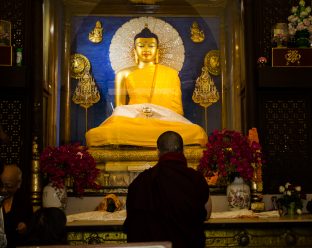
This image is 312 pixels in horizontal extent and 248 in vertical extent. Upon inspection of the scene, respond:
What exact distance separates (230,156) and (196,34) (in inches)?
84.8

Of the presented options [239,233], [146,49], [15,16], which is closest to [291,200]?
[239,233]

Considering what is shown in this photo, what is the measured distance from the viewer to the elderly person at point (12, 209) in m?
3.48

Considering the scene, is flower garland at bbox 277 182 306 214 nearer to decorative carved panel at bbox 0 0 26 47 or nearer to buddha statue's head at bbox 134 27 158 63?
buddha statue's head at bbox 134 27 158 63

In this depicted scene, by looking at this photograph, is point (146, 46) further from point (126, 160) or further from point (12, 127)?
point (12, 127)

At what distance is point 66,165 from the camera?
5.13m

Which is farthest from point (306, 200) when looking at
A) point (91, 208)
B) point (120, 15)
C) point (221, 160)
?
point (120, 15)

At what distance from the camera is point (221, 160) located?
513 centimetres

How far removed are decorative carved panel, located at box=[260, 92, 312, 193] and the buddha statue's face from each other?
160 cm

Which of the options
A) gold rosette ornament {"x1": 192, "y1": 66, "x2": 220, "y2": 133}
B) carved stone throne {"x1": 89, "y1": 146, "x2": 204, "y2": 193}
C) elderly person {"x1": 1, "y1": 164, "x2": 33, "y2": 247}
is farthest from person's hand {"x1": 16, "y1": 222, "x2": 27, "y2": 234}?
gold rosette ornament {"x1": 192, "y1": 66, "x2": 220, "y2": 133}

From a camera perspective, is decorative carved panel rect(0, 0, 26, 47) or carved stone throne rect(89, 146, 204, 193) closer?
decorative carved panel rect(0, 0, 26, 47)

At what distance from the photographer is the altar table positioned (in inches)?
174

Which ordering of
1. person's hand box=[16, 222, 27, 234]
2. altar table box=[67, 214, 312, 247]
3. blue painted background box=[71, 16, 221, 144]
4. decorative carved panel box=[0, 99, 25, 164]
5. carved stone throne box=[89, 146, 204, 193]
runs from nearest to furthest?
person's hand box=[16, 222, 27, 234] < altar table box=[67, 214, 312, 247] < decorative carved panel box=[0, 99, 25, 164] < carved stone throne box=[89, 146, 204, 193] < blue painted background box=[71, 16, 221, 144]

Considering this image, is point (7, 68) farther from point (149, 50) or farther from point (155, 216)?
point (155, 216)

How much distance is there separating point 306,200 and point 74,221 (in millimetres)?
2128
